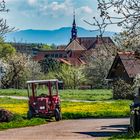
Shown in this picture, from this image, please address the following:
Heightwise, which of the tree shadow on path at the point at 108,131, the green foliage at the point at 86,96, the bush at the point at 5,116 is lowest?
the green foliage at the point at 86,96

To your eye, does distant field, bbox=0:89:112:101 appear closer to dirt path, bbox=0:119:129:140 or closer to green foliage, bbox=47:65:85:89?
green foliage, bbox=47:65:85:89

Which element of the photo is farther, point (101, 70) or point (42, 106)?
point (101, 70)

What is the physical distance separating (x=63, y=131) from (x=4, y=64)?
2873 inches

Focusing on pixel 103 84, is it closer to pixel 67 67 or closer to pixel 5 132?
pixel 67 67

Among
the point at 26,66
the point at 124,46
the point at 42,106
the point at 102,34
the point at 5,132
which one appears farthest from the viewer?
the point at 26,66

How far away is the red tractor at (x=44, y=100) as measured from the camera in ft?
103

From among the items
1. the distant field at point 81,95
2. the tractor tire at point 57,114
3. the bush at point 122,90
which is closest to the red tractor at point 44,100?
the tractor tire at point 57,114

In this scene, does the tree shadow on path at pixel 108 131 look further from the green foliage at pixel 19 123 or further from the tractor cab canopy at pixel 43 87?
the tractor cab canopy at pixel 43 87

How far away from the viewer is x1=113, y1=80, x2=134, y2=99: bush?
57.2 meters

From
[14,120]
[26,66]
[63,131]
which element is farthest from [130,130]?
[26,66]

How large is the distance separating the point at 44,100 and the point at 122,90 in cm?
2758

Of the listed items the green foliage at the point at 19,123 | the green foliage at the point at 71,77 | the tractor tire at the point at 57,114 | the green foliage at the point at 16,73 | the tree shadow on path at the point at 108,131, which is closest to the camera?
the tree shadow on path at the point at 108,131

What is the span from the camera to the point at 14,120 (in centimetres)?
2897

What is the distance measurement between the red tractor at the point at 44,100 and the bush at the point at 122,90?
24.9m
